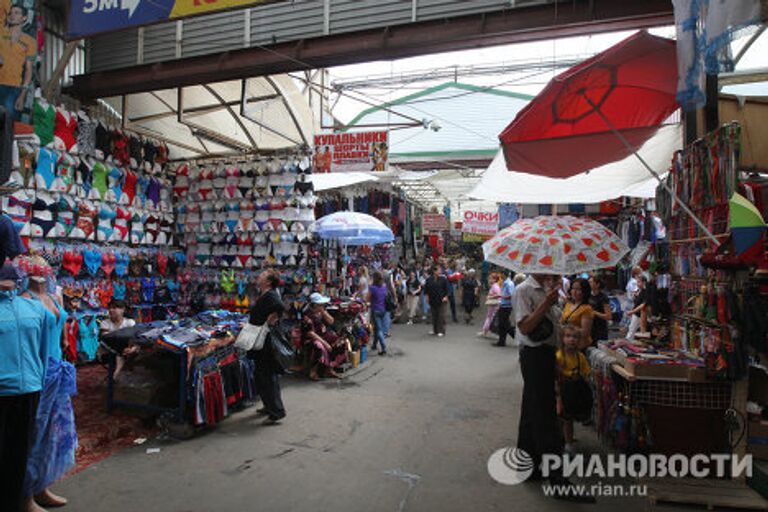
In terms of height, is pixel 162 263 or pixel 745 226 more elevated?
pixel 745 226

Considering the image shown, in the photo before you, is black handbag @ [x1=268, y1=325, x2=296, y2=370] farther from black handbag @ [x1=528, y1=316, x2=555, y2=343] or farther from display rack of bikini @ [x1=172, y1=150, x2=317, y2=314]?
black handbag @ [x1=528, y1=316, x2=555, y2=343]

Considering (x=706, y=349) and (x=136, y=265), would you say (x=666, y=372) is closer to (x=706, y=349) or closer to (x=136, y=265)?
(x=706, y=349)

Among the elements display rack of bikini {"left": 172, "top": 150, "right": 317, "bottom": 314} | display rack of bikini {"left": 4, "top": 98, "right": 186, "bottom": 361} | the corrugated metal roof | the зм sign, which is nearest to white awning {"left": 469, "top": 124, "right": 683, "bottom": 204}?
the зм sign

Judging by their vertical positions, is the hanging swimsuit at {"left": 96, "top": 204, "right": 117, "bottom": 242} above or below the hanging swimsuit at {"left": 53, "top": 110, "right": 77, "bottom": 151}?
below

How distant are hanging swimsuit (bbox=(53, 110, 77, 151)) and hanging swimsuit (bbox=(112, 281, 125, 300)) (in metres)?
2.61

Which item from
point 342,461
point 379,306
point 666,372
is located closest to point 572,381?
point 666,372

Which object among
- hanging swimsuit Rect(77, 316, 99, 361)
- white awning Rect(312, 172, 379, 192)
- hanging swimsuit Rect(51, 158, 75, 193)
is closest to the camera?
hanging swimsuit Rect(51, 158, 75, 193)

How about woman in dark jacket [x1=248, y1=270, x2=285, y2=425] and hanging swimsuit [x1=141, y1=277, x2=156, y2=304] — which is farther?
hanging swimsuit [x1=141, y1=277, x2=156, y2=304]

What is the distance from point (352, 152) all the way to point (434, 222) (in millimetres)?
11755

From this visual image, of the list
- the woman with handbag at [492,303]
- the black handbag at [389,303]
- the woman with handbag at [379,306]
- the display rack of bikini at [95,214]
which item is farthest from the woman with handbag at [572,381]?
the woman with handbag at [492,303]

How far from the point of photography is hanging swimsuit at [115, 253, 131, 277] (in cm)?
898

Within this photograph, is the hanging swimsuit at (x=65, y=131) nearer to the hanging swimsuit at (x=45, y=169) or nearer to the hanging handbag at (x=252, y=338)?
the hanging swimsuit at (x=45, y=169)

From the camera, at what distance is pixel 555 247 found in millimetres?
4520

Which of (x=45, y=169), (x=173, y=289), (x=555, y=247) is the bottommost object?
(x=173, y=289)
